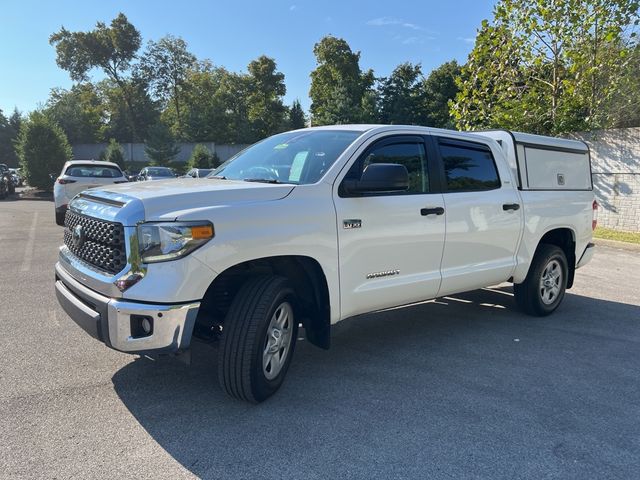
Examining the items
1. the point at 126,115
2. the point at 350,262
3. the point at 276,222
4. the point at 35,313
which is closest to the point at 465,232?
the point at 350,262

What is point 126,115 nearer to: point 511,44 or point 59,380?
point 511,44

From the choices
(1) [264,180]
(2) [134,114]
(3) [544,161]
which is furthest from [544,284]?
(2) [134,114]

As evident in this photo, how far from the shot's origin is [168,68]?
71250 mm

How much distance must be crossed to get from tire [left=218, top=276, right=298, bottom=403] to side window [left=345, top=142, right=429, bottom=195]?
53.9 inches

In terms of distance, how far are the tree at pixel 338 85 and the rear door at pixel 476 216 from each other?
123 feet

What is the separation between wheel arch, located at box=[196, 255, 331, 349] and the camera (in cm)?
344

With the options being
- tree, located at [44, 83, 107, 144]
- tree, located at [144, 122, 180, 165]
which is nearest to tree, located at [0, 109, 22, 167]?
tree, located at [44, 83, 107, 144]

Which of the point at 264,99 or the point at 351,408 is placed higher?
the point at 264,99

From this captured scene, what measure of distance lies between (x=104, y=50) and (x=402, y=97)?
45.0 metres

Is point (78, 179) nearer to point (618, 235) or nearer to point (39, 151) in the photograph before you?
point (618, 235)

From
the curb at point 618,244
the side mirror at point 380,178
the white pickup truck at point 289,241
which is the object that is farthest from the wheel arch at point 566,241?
the curb at point 618,244

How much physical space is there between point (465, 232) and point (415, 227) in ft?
2.44

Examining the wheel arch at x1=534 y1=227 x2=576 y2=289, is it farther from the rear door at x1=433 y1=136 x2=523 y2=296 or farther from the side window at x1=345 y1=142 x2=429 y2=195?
the side window at x1=345 y1=142 x2=429 y2=195

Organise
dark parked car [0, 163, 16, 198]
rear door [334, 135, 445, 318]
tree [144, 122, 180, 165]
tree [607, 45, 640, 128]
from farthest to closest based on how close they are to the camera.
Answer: tree [144, 122, 180, 165] → dark parked car [0, 163, 16, 198] → tree [607, 45, 640, 128] → rear door [334, 135, 445, 318]
